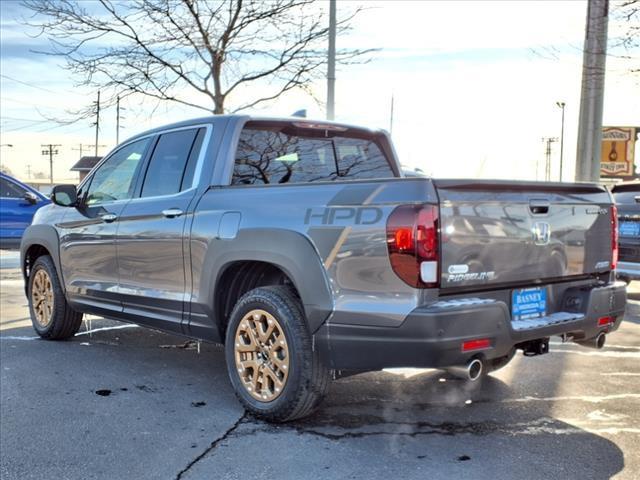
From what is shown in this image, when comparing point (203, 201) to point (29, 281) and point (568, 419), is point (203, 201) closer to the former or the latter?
point (568, 419)

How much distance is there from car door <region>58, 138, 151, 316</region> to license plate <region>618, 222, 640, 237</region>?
19.8 feet

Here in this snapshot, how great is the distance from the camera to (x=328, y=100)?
602 inches

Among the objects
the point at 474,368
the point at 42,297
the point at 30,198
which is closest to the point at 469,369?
the point at 474,368

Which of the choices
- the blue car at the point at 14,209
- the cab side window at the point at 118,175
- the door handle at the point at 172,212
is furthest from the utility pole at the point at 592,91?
the blue car at the point at 14,209

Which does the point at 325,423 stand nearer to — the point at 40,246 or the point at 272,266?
the point at 272,266

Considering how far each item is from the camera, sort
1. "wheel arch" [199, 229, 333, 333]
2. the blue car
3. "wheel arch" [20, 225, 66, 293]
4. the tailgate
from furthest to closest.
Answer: the blue car
"wheel arch" [20, 225, 66, 293]
"wheel arch" [199, 229, 333, 333]
the tailgate

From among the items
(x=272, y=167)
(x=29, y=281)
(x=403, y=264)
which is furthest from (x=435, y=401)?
(x=29, y=281)

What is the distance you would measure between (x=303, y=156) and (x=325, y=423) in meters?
1.96

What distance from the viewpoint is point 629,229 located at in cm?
880

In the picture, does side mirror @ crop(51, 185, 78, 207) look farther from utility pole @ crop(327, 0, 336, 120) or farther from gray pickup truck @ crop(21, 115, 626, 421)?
utility pole @ crop(327, 0, 336, 120)

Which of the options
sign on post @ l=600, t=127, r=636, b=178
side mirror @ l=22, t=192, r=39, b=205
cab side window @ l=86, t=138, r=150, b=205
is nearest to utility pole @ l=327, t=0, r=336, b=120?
side mirror @ l=22, t=192, r=39, b=205

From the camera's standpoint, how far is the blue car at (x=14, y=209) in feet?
45.0

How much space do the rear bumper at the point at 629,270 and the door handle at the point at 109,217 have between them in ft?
19.9

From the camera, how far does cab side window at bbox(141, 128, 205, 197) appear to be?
5.15 metres
